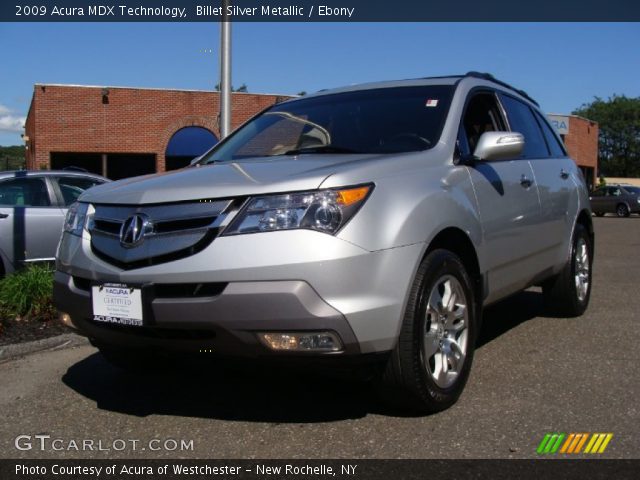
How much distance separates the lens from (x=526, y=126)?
207 inches

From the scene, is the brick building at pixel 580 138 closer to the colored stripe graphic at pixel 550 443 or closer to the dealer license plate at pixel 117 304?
the colored stripe graphic at pixel 550 443

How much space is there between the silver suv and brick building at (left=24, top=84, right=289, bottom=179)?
21.0 meters

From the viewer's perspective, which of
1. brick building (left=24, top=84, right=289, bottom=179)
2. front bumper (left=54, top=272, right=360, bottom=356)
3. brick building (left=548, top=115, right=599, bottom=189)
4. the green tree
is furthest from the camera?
the green tree

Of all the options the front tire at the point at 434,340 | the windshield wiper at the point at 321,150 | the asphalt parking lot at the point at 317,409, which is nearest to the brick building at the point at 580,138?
the asphalt parking lot at the point at 317,409

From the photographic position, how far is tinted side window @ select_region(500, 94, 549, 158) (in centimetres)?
496

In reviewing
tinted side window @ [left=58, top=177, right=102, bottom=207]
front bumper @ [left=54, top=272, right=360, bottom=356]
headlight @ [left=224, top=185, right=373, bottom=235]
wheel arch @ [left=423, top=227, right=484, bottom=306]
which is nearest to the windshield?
wheel arch @ [left=423, top=227, right=484, bottom=306]

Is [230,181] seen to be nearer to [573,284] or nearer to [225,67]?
[573,284]

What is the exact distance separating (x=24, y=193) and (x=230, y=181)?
5.42 meters

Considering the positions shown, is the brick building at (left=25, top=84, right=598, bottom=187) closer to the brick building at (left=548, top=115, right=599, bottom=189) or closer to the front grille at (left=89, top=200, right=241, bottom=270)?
the front grille at (left=89, top=200, right=241, bottom=270)

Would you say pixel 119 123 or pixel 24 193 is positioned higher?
pixel 119 123

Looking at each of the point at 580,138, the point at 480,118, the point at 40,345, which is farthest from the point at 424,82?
the point at 580,138

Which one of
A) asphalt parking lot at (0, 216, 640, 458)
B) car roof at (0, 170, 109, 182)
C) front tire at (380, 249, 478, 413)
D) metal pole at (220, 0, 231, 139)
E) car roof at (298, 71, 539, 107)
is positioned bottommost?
asphalt parking lot at (0, 216, 640, 458)

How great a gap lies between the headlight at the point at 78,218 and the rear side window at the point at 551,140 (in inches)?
148
